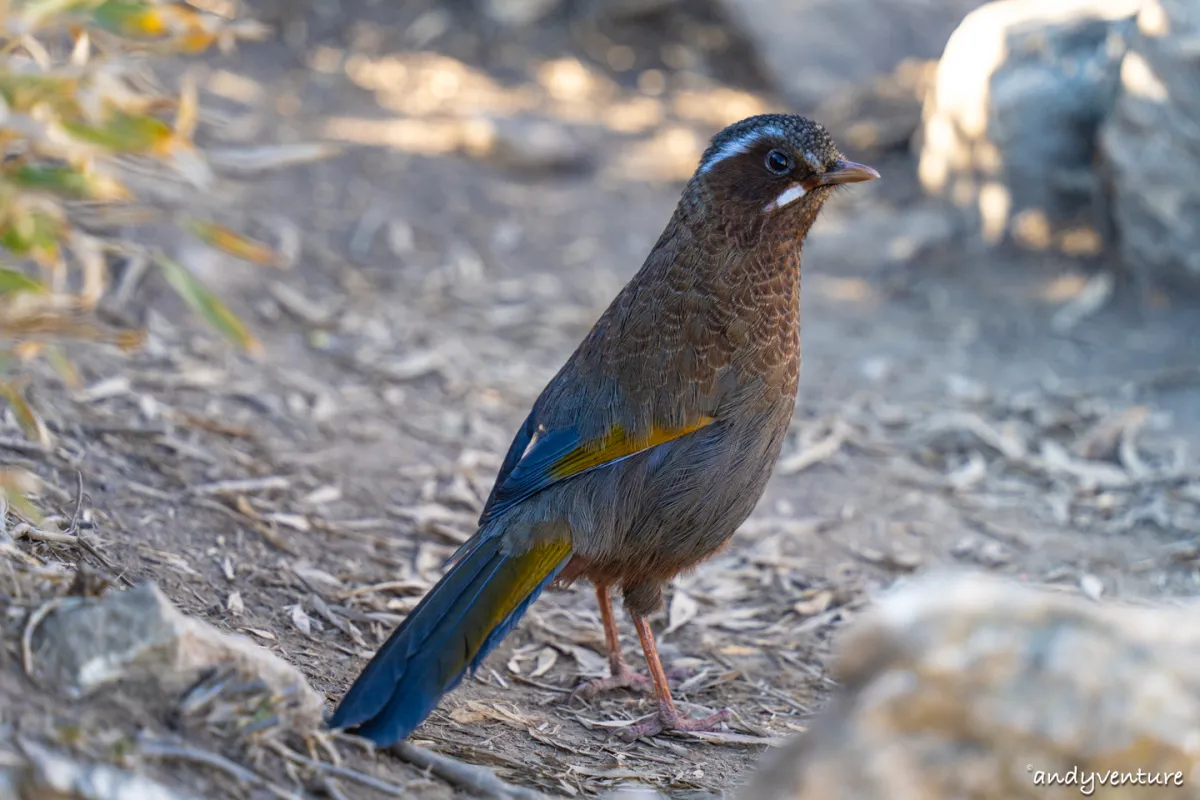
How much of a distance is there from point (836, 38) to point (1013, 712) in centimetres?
948

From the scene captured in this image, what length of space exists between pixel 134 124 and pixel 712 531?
2.17 meters

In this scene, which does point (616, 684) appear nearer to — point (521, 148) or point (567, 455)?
point (567, 455)

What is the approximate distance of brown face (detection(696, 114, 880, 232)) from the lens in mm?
4312

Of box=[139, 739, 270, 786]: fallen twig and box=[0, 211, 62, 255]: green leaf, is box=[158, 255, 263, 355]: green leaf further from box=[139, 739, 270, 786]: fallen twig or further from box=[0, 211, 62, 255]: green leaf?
box=[139, 739, 270, 786]: fallen twig

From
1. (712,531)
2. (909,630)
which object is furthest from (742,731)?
(909,630)

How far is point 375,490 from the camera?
221 inches

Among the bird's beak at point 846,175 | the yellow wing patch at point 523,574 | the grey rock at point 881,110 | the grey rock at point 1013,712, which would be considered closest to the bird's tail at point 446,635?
the yellow wing patch at point 523,574

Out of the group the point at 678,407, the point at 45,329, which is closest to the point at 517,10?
the point at 678,407

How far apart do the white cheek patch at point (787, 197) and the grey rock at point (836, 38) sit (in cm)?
652

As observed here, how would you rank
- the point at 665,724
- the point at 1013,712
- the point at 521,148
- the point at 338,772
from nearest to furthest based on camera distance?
the point at 1013,712, the point at 338,772, the point at 665,724, the point at 521,148

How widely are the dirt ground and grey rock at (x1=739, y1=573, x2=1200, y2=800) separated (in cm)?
124

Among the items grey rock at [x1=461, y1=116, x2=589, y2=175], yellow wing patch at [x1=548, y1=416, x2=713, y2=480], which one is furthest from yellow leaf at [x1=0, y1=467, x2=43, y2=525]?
grey rock at [x1=461, y1=116, x2=589, y2=175]

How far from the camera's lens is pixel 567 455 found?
163 inches

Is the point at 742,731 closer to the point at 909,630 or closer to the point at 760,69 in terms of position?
the point at 909,630
